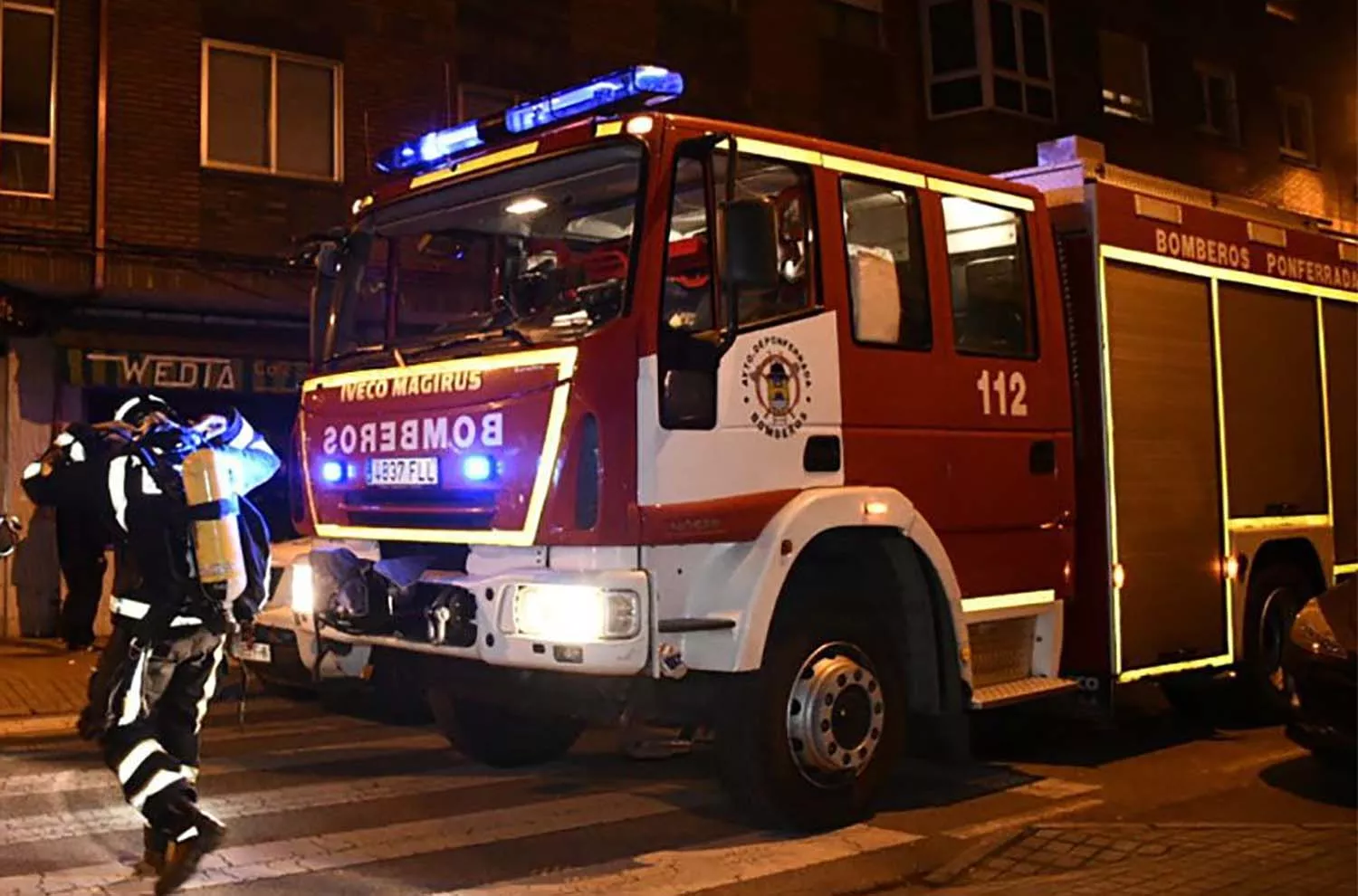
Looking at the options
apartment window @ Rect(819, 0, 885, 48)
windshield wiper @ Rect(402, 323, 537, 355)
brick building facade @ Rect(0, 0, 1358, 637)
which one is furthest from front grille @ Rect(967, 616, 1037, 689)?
apartment window @ Rect(819, 0, 885, 48)

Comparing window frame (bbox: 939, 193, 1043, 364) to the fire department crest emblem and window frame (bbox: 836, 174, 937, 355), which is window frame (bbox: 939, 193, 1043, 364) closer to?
window frame (bbox: 836, 174, 937, 355)

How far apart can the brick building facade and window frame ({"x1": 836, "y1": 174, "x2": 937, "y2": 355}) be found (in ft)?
19.2

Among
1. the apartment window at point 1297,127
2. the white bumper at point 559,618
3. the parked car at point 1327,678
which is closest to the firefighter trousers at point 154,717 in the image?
the white bumper at point 559,618

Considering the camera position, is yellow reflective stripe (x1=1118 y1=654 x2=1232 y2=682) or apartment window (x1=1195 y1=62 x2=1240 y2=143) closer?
yellow reflective stripe (x1=1118 y1=654 x2=1232 y2=682)

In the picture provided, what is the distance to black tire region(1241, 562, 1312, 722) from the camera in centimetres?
837

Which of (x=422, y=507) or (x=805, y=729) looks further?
(x=422, y=507)

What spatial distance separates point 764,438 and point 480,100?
37.3ft

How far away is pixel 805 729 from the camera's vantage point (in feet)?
19.4

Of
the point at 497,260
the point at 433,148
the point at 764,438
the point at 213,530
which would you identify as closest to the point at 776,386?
the point at 764,438

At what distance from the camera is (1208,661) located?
8055mm

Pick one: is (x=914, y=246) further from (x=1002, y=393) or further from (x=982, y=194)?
Result: (x=1002, y=393)

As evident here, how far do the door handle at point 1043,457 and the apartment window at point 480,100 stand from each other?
10257 mm

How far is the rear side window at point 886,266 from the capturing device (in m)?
6.30

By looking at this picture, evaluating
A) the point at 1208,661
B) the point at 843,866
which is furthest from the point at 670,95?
the point at 1208,661
